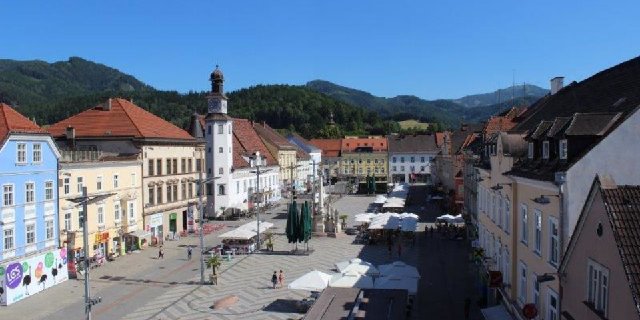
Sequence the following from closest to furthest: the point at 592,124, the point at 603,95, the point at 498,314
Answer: the point at 592,124
the point at 603,95
the point at 498,314

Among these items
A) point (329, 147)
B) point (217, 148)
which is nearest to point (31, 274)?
point (217, 148)

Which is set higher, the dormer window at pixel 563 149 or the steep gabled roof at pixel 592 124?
the steep gabled roof at pixel 592 124

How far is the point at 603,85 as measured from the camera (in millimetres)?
21688

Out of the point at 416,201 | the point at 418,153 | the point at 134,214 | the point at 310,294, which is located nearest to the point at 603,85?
the point at 310,294

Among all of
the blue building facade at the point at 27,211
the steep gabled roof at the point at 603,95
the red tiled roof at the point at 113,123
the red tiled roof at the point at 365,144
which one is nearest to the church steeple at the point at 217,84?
the red tiled roof at the point at 113,123

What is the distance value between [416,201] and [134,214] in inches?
1873

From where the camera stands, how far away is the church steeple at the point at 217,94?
223 feet

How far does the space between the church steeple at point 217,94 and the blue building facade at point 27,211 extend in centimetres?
3153

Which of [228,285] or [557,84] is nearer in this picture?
[557,84]

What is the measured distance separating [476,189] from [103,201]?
27.0 meters

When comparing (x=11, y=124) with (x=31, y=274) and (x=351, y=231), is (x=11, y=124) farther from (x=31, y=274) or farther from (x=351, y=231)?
(x=351, y=231)

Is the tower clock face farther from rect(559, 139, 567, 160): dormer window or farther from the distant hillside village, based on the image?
rect(559, 139, 567, 160): dormer window

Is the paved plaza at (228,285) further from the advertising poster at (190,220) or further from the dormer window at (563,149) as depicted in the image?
the dormer window at (563,149)

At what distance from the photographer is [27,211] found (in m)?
34.7
